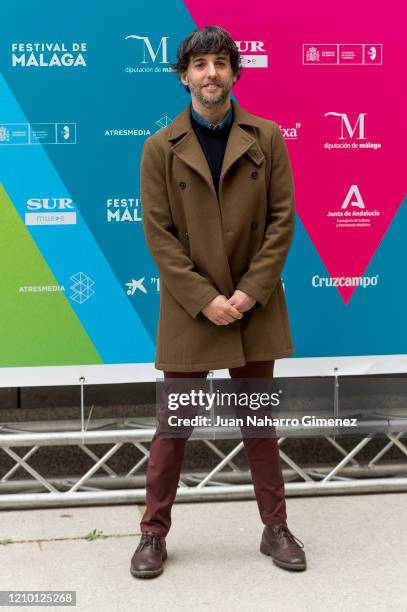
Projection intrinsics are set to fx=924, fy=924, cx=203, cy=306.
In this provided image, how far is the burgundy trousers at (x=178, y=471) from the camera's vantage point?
357 cm

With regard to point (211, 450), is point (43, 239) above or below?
above

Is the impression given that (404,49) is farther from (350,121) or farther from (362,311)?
(362,311)

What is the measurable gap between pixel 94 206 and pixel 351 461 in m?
1.81

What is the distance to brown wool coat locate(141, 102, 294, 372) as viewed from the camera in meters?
3.39

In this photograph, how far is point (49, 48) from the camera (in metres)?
4.01

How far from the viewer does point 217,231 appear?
3406 mm

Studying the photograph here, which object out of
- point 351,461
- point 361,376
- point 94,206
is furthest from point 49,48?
point 351,461

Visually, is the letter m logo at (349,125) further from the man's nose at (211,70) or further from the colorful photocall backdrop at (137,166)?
the man's nose at (211,70)

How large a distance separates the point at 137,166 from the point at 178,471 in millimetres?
1388

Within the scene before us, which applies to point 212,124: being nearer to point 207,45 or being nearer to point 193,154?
point 193,154

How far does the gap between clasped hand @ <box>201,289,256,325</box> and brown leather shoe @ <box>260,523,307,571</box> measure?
882 millimetres

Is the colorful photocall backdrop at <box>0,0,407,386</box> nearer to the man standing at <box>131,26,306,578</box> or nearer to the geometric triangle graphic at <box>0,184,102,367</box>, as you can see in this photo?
the geometric triangle graphic at <box>0,184,102,367</box>

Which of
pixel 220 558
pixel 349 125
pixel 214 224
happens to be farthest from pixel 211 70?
pixel 220 558

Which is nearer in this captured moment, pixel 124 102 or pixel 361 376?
pixel 124 102
